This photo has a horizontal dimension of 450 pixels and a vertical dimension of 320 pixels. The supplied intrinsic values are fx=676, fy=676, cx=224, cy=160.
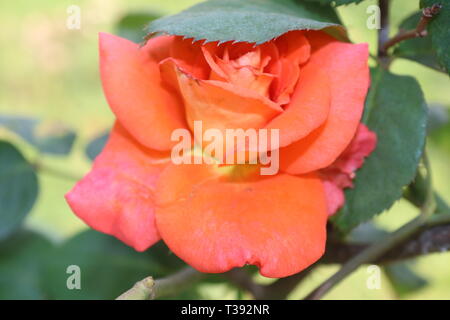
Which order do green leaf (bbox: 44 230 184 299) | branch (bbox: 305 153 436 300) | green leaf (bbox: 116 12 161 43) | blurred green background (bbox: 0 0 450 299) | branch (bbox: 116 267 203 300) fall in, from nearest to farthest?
branch (bbox: 116 267 203 300), branch (bbox: 305 153 436 300), green leaf (bbox: 44 230 184 299), green leaf (bbox: 116 12 161 43), blurred green background (bbox: 0 0 450 299)

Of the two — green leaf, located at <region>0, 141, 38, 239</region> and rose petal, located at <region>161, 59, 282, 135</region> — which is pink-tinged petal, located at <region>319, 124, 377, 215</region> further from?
green leaf, located at <region>0, 141, 38, 239</region>

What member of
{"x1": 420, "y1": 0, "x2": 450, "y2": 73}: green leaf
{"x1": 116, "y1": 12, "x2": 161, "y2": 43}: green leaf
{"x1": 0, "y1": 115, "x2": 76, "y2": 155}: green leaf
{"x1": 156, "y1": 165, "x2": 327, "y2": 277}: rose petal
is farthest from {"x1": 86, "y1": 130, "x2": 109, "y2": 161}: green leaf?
Answer: {"x1": 420, "y1": 0, "x2": 450, "y2": 73}: green leaf

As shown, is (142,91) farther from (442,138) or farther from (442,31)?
(442,138)

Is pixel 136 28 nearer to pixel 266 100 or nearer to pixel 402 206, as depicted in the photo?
pixel 266 100

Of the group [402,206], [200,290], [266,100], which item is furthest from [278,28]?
[402,206]

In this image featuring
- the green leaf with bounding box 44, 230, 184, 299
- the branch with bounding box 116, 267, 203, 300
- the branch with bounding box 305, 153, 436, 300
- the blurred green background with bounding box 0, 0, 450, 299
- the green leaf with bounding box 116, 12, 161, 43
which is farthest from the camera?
the blurred green background with bounding box 0, 0, 450, 299
